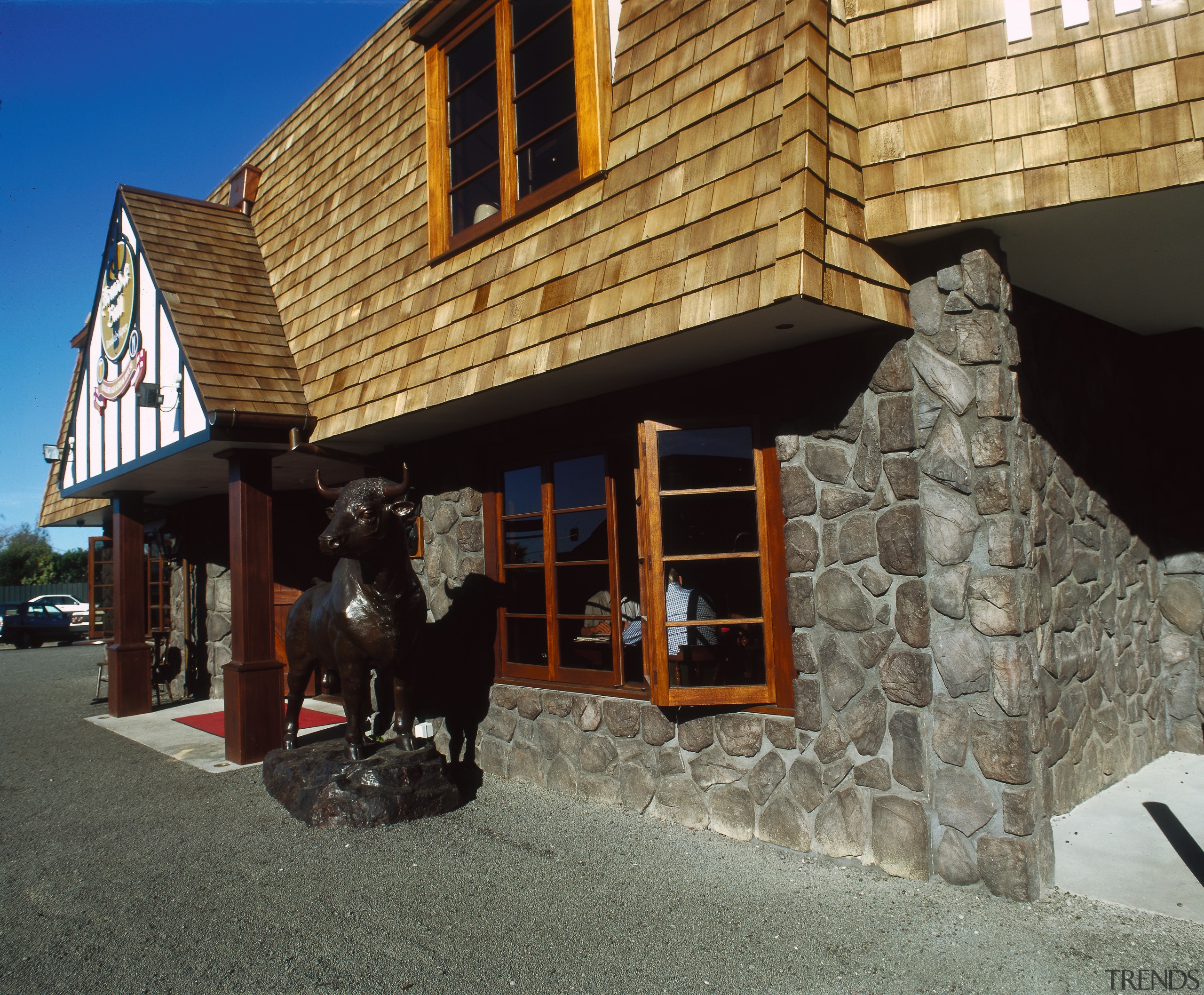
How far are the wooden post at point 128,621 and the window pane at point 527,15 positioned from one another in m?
7.35

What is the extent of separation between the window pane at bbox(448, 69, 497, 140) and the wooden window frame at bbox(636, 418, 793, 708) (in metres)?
3.49

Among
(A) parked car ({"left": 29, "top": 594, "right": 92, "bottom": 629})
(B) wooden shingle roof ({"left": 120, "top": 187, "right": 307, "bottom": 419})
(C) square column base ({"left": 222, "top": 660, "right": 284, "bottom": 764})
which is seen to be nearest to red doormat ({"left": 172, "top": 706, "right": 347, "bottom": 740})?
(C) square column base ({"left": 222, "top": 660, "right": 284, "bottom": 764})

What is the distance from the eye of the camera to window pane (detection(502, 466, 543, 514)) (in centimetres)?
600

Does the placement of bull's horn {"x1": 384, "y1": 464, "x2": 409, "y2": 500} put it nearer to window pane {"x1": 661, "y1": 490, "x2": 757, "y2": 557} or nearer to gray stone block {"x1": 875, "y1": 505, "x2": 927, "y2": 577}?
window pane {"x1": 661, "y1": 490, "x2": 757, "y2": 557}

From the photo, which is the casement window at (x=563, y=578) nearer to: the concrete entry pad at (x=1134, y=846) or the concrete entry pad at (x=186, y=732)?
the concrete entry pad at (x=1134, y=846)

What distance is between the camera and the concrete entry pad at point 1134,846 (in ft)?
11.6

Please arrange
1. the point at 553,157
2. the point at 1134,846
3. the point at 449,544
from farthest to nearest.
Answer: the point at 449,544, the point at 553,157, the point at 1134,846

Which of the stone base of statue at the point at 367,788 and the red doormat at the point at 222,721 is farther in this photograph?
the red doormat at the point at 222,721

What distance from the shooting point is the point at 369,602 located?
17.3 feet

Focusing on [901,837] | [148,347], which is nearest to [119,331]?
[148,347]

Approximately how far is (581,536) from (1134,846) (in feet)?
11.9

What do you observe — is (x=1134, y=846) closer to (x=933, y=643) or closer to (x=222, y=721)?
(x=933, y=643)

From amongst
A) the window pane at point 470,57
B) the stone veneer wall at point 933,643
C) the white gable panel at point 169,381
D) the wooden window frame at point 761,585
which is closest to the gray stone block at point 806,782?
the stone veneer wall at point 933,643

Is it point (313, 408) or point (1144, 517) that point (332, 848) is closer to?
point (313, 408)
